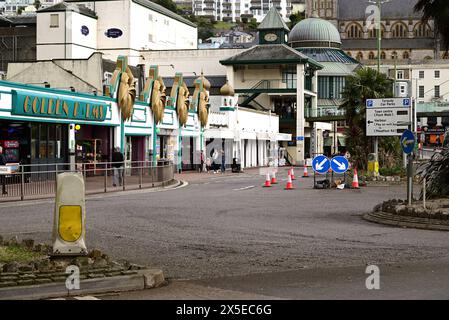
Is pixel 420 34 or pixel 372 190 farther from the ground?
pixel 420 34

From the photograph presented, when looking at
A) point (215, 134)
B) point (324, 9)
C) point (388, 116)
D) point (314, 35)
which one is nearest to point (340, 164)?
point (388, 116)

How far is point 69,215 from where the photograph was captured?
34.4 feet

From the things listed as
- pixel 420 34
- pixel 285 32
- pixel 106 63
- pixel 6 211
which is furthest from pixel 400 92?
pixel 420 34

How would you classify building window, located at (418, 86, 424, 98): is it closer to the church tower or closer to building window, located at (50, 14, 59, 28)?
the church tower

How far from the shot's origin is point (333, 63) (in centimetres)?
10225

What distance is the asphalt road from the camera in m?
10.1

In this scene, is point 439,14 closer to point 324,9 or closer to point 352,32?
point 324,9

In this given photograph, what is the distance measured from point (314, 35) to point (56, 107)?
247 feet

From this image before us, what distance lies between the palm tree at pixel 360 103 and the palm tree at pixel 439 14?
77.7ft

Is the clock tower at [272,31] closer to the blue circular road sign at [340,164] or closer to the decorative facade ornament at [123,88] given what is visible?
the decorative facade ornament at [123,88]

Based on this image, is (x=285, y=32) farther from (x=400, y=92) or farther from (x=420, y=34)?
(x=420, y=34)

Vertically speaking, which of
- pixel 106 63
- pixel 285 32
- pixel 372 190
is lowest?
pixel 372 190
